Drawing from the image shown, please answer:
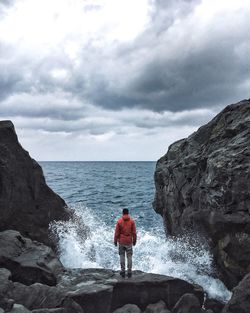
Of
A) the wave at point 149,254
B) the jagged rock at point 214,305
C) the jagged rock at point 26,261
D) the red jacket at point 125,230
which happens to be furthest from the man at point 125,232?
the wave at point 149,254

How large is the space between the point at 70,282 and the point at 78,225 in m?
10.3

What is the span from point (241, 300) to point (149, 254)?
1169 centimetres

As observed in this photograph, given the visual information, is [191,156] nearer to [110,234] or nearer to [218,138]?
[218,138]

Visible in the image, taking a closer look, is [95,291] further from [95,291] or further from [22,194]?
[22,194]

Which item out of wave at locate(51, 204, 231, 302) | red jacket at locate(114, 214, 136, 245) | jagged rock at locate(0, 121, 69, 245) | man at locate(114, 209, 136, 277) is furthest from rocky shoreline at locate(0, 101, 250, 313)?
red jacket at locate(114, 214, 136, 245)

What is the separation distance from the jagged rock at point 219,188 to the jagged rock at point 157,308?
13.6 ft

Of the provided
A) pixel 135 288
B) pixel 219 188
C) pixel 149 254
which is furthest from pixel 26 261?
pixel 149 254

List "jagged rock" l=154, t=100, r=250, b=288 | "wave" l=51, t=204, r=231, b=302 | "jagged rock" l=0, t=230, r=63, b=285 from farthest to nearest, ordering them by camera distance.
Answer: "wave" l=51, t=204, r=231, b=302 < "jagged rock" l=154, t=100, r=250, b=288 < "jagged rock" l=0, t=230, r=63, b=285

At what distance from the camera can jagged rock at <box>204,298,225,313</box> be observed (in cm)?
1552

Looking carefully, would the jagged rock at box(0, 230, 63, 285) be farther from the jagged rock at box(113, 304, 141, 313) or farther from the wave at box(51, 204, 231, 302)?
the wave at box(51, 204, 231, 302)

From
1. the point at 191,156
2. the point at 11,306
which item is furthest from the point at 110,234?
the point at 11,306

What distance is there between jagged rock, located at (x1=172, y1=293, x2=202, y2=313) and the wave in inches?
134

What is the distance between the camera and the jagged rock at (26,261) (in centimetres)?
1513

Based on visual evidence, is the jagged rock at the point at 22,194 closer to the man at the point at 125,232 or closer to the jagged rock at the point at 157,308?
the man at the point at 125,232
